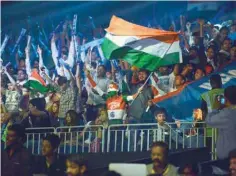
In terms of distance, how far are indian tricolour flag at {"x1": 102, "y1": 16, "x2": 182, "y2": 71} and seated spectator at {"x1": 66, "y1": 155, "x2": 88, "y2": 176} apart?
0.94m

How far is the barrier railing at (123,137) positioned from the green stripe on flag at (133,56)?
524mm

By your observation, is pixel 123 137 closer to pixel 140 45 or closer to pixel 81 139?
pixel 81 139

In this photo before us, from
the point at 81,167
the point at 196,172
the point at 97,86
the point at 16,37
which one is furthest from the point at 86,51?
the point at 196,172

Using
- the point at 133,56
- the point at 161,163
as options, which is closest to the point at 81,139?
the point at 161,163

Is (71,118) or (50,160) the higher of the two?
(71,118)

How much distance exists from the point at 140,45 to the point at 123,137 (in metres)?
0.82

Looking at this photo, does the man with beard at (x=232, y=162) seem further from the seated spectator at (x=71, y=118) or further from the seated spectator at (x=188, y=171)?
the seated spectator at (x=71, y=118)

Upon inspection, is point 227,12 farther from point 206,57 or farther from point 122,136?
point 122,136

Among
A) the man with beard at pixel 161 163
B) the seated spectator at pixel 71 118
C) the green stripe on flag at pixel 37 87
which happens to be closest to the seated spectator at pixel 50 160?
the seated spectator at pixel 71 118

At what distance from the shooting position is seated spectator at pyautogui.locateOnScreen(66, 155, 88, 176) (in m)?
5.07

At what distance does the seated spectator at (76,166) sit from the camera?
507cm

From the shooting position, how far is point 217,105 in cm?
487

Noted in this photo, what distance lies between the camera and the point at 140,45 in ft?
16.6

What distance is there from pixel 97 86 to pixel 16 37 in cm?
89
